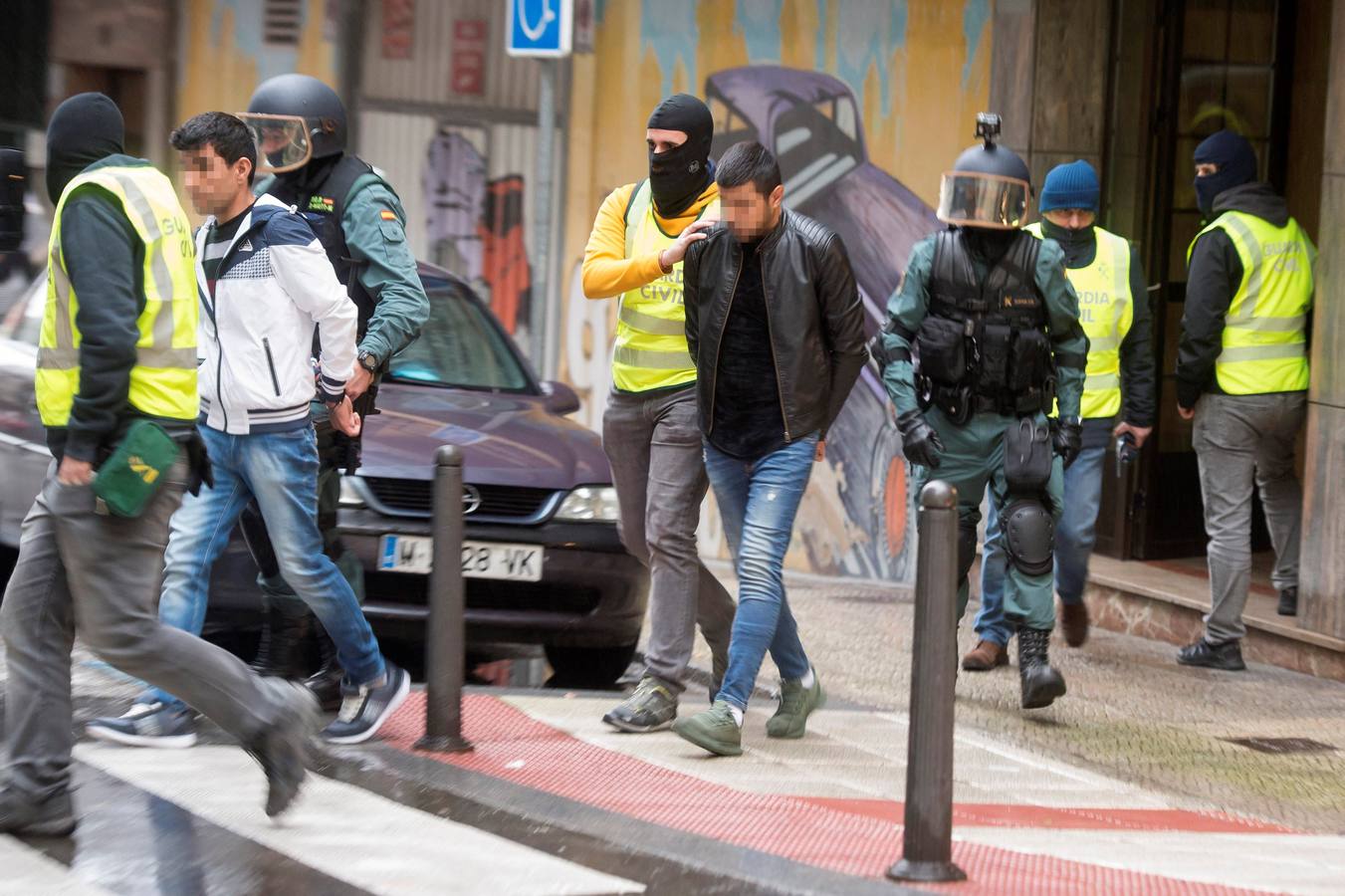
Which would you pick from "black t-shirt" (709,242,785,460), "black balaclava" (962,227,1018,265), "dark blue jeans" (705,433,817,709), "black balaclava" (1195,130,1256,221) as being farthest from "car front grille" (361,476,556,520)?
"black balaclava" (1195,130,1256,221)

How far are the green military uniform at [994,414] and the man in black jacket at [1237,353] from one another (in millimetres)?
1471

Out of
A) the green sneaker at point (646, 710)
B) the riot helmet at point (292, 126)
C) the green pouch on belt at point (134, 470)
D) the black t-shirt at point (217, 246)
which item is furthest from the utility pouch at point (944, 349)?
the green pouch on belt at point (134, 470)

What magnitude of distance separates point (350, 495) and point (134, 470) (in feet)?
7.99

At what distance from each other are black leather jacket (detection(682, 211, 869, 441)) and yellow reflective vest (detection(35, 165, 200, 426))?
5.91 ft

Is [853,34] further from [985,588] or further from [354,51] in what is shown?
[985,588]

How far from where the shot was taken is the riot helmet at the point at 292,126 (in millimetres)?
6629

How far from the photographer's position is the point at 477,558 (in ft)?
24.5

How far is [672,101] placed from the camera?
6.53 meters

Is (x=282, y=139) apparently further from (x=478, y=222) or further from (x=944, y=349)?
(x=478, y=222)

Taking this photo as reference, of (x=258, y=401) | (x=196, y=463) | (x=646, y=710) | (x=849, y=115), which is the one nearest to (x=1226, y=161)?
(x=849, y=115)

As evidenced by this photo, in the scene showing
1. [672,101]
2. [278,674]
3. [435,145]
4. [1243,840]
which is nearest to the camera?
[1243,840]

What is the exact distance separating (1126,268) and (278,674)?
12.5 ft

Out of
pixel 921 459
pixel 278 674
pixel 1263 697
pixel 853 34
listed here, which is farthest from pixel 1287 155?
pixel 278 674

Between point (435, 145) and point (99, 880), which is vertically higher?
point (435, 145)
